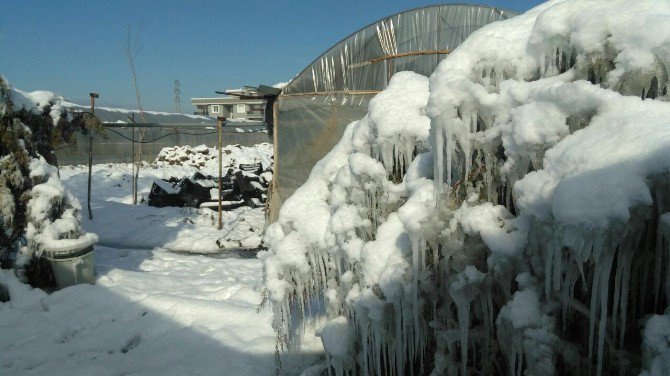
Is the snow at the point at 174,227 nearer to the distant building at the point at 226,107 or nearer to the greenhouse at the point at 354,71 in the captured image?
the greenhouse at the point at 354,71

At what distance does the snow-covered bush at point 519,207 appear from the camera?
1.36 metres

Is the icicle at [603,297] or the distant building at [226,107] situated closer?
the icicle at [603,297]

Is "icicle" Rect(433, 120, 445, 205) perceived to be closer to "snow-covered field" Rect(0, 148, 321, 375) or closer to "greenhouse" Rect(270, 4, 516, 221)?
"snow-covered field" Rect(0, 148, 321, 375)

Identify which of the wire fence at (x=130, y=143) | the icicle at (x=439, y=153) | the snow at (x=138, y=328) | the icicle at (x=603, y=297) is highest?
the wire fence at (x=130, y=143)

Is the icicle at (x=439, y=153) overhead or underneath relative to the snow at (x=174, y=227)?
overhead

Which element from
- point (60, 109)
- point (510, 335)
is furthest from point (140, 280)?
point (510, 335)

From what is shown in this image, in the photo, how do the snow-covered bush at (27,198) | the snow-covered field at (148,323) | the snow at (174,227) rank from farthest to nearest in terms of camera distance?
1. the snow at (174,227)
2. the snow-covered bush at (27,198)
3. the snow-covered field at (148,323)

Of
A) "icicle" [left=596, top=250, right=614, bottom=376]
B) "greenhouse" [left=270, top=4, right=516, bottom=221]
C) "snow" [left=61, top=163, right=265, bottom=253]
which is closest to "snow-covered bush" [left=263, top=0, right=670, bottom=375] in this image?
"icicle" [left=596, top=250, right=614, bottom=376]

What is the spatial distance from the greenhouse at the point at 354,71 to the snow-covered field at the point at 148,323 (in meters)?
2.49

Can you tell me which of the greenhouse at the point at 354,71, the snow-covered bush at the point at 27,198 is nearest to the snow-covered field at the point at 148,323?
the snow-covered bush at the point at 27,198

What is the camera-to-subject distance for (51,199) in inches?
196

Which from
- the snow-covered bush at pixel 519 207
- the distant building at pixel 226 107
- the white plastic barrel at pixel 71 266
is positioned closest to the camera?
the snow-covered bush at pixel 519 207

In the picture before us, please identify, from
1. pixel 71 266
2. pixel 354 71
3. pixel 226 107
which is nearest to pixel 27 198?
pixel 71 266

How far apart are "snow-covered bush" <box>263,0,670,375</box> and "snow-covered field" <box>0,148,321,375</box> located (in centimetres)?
140
